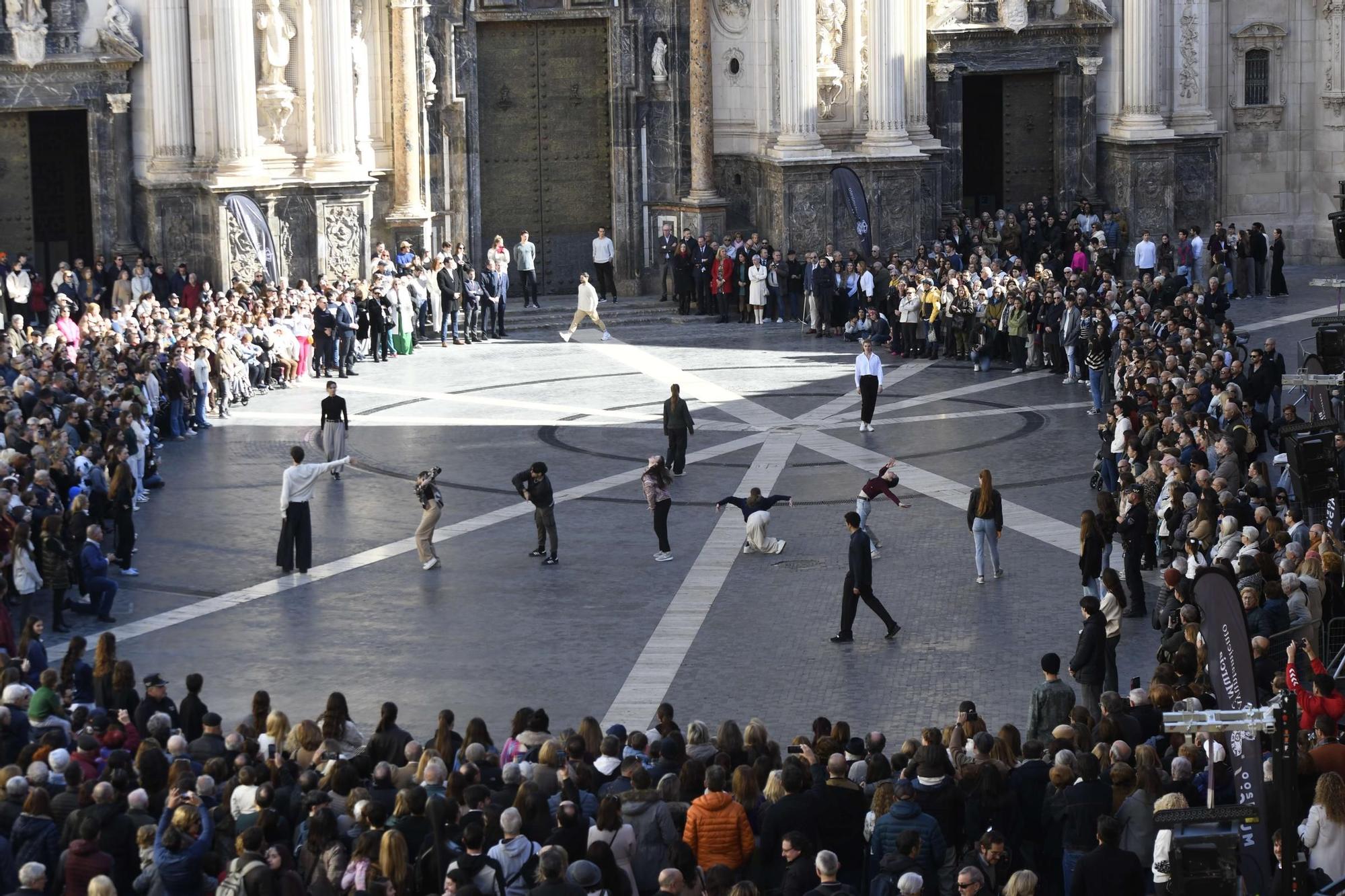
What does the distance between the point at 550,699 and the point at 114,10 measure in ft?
83.6

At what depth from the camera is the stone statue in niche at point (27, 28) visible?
134 feet

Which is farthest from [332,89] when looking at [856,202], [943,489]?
[943,489]

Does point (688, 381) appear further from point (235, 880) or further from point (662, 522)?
point (235, 880)

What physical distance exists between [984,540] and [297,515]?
25.7 feet

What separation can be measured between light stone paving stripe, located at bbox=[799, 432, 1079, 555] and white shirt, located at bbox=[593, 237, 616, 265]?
15081 millimetres

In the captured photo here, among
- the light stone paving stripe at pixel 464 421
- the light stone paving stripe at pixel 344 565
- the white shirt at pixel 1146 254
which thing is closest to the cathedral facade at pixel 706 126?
the white shirt at pixel 1146 254

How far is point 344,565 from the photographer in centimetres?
2533

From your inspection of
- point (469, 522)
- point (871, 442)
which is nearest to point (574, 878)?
point (469, 522)

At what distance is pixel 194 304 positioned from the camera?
131 feet

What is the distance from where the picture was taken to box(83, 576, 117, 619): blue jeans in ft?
75.0

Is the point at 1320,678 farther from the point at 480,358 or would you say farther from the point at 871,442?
the point at 480,358

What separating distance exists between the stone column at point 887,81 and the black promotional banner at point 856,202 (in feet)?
3.71

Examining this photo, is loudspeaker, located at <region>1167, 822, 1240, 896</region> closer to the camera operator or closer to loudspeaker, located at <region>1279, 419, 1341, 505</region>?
loudspeaker, located at <region>1279, 419, 1341, 505</region>

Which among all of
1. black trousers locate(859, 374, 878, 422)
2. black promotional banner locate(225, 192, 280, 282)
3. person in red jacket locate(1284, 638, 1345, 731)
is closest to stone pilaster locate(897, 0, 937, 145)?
black promotional banner locate(225, 192, 280, 282)
